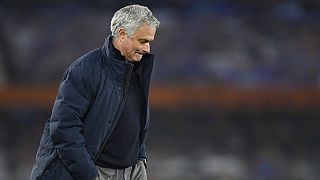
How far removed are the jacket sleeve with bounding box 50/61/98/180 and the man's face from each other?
0.43 ft

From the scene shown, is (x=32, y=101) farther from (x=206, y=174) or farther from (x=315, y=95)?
(x=315, y=95)

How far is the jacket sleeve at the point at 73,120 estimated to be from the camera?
2307mm

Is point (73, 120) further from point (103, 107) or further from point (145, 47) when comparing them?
point (145, 47)

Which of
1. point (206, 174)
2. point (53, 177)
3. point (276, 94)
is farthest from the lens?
point (276, 94)

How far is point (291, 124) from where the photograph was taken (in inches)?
211

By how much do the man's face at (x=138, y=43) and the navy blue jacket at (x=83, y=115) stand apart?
0.03 m

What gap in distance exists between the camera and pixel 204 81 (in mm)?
5465

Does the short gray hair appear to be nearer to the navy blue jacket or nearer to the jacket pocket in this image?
the navy blue jacket

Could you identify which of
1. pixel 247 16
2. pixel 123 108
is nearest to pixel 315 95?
pixel 247 16

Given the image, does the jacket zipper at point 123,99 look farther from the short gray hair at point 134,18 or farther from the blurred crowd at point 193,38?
the blurred crowd at point 193,38

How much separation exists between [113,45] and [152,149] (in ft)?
9.39

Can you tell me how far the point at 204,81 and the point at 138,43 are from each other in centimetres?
308

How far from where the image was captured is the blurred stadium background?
5.21m

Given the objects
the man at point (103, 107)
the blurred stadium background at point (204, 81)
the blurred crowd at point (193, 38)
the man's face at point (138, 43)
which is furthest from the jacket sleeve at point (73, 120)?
the blurred crowd at point (193, 38)
